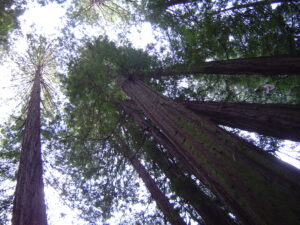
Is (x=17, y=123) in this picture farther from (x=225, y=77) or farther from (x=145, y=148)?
(x=225, y=77)

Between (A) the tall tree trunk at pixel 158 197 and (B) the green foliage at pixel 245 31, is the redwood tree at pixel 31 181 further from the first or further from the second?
(B) the green foliage at pixel 245 31

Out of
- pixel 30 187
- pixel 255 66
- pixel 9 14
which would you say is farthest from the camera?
pixel 9 14

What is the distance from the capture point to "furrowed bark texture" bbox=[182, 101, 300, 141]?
2762 millimetres

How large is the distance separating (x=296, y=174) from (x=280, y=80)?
449 cm

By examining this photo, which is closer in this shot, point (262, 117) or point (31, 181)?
point (262, 117)

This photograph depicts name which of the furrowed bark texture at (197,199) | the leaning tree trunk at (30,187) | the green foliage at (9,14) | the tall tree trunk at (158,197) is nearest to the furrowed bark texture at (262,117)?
the furrowed bark texture at (197,199)

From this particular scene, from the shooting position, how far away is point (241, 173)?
201 centimetres

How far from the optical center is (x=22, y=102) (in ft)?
31.8

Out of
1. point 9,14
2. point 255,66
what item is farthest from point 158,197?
point 9,14

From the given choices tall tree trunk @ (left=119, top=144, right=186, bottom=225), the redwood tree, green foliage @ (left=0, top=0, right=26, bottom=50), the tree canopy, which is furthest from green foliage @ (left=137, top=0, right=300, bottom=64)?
green foliage @ (left=0, top=0, right=26, bottom=50)

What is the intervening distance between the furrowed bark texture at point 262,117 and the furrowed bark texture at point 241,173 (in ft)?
2.40

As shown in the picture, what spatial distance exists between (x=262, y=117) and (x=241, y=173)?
1322 mm

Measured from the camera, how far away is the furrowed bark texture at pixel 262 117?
2762 millimetres

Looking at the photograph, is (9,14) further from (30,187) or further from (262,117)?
(262,117)
